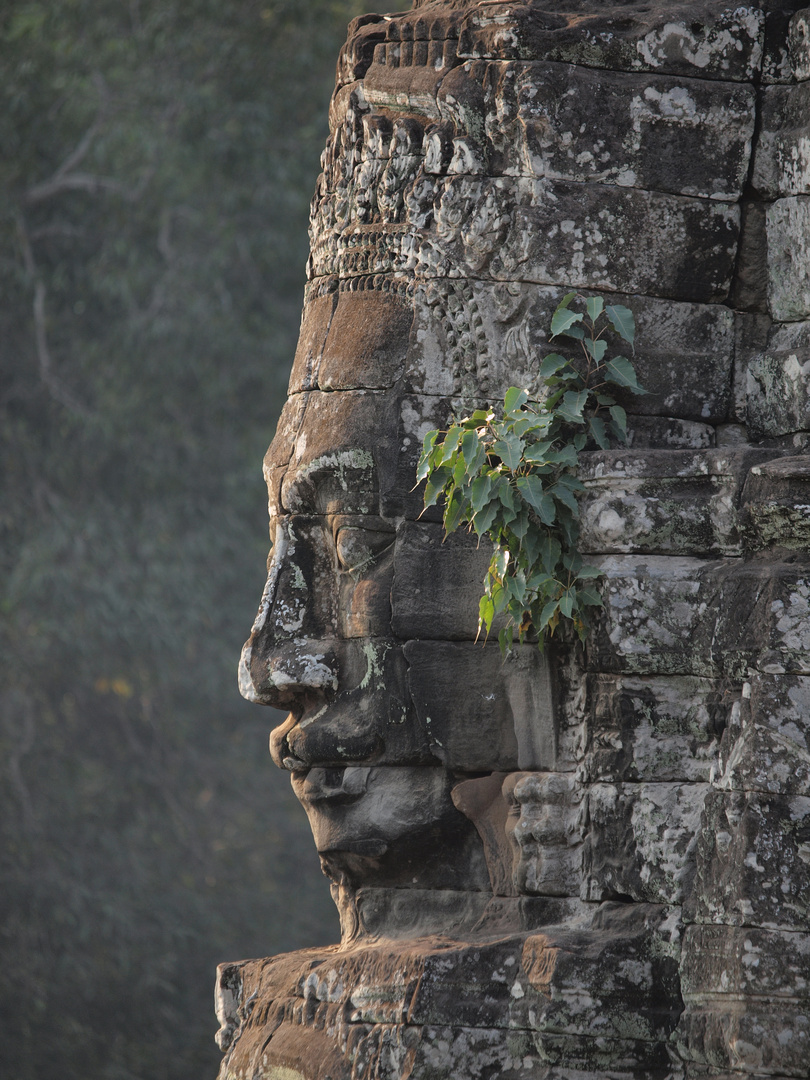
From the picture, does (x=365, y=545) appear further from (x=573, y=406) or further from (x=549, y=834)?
(x=549, y=834)

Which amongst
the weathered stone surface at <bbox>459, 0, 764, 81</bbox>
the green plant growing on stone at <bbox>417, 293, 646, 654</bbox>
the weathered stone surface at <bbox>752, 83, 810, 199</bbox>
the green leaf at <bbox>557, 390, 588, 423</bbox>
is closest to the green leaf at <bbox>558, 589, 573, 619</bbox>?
the green plant growing on stone at <bbox>417, 293, 646, 654</bbox>

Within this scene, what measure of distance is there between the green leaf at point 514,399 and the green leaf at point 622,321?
332 millimetres

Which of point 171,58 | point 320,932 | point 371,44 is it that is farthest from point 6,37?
point 371,44

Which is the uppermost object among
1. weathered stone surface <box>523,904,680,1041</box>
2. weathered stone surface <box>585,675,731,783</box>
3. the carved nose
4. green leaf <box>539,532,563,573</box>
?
green leaf <box>539,532,563,573</box>

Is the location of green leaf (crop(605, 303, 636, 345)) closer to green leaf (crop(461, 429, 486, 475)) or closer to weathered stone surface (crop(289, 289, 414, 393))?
green leaf (crop(461, 429, 486, 475))

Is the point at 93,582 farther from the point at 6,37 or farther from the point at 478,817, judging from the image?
the point at 478,817

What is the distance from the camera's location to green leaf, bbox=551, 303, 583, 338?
3969 mm

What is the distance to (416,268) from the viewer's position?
14.0 feet

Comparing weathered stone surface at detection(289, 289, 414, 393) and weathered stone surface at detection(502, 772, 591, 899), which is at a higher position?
weathered stone surface at detection(289, 289, 414, 393)

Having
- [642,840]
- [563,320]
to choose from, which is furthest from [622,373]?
[642,840]

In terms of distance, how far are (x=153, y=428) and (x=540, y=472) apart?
10146 millimetres

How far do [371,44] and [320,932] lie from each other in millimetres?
9871

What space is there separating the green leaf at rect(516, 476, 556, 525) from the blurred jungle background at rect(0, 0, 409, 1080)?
30.3ft

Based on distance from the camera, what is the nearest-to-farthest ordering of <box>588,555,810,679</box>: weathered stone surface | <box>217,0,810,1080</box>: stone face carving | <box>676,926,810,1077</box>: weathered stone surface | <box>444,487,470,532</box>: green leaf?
<box>676,926,810,1077</box>: weathered stone surface
<box>588,555,810,679</box>: weathered stone surface
<box>217,0,810,1080</box>: stone face carving
<box>444,487,470,532</box>: green leaf
